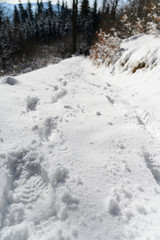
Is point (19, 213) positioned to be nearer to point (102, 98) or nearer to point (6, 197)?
point (6, 197)

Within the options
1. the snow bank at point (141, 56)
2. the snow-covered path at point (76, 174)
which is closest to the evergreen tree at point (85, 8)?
the snow bank at point (141, 56)

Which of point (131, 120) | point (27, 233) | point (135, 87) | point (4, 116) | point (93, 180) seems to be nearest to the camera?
point (27, 233)

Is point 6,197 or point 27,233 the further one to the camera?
point 6,197

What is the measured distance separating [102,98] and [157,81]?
1405 mm

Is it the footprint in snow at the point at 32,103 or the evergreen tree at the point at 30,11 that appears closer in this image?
the footprint in snow at the point at 32,103

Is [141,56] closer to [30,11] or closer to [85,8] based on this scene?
[85,8]

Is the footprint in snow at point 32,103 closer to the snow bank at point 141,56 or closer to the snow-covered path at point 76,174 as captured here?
the snow-covered path at point 76,174

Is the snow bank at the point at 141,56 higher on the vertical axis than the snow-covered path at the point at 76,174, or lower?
higher

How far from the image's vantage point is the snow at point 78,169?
1199mm

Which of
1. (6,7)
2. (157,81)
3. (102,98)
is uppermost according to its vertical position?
(6,7)

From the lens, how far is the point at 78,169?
1.66 m

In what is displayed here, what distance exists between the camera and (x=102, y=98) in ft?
11.6

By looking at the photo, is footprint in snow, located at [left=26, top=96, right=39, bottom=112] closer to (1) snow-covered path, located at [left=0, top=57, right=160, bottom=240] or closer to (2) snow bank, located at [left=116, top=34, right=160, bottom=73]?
(1) snow-covered path, located at [left=0, top=57, right=160, bottom=240]

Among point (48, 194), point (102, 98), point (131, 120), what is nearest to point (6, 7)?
point (102, 98)
